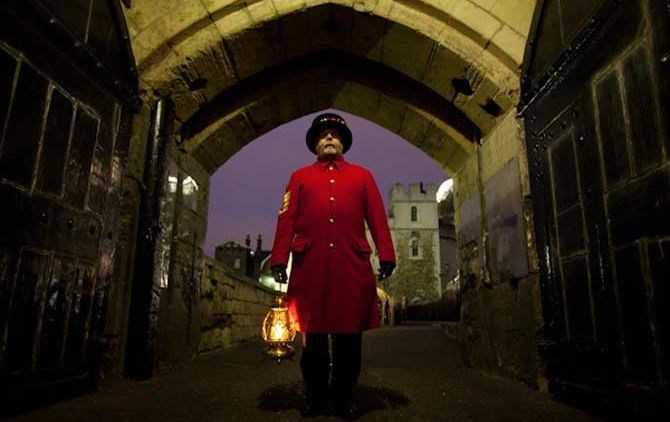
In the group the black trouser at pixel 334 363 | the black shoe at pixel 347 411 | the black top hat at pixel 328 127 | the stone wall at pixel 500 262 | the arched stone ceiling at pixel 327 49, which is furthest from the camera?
the arched stone ceiling at pixel 327 49

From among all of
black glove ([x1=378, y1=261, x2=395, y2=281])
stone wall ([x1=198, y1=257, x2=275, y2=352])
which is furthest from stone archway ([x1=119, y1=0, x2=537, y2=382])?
black glove ([x1=378, y1=261, x2=395, y2=281])

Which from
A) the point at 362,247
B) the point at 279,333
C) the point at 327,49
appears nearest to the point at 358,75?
the point at 327,49

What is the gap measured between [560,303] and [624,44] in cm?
156

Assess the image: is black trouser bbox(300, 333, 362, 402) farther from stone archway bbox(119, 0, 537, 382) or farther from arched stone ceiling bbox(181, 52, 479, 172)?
arched stone ceiling bbox(181, 52, 479, 172)

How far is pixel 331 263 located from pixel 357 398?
1.04 metres

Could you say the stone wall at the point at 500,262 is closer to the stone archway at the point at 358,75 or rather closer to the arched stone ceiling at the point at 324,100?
the stone archway at the point at 358,75

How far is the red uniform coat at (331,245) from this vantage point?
2496 mm

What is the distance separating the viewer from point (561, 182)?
2.79 meters

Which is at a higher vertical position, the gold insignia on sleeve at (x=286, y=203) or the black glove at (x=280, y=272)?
the gold insignia on sleeve at (x=286, y=203)

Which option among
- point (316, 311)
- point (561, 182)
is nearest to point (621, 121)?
point (561, 182)

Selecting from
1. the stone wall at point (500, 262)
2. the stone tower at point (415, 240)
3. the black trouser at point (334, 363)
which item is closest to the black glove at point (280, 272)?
the black trouser at point (334, 363)

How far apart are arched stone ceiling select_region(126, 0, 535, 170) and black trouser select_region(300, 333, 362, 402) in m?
2.37

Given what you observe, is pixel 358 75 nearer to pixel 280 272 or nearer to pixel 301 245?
pixel 301 245

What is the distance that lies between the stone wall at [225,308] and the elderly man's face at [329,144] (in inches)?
106
